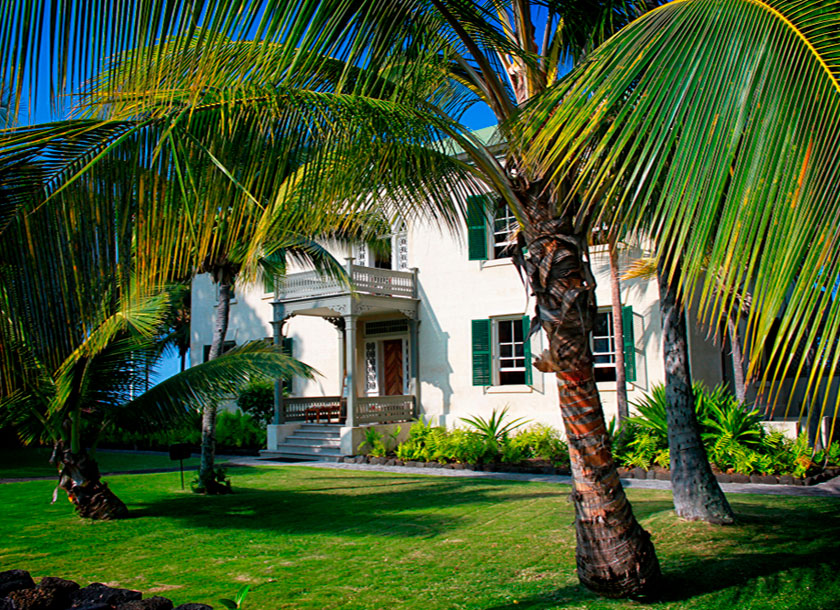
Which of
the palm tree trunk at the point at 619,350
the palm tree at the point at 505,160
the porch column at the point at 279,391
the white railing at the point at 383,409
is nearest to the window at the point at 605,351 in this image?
the palm tree trunk at the point at 619,350

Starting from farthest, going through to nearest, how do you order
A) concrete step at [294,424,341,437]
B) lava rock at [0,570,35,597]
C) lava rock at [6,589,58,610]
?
concrete step at [294,424,341,437] < lava rock at [0,570,35,597] < lava rock at [6,589,58,610]

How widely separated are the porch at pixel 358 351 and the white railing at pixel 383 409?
0.08 feet

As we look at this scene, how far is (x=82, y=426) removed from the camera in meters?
9.37

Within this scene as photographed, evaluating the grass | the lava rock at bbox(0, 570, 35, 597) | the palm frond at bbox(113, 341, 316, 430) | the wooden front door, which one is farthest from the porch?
the lava rock at bbox(0, 570, 35, 597)

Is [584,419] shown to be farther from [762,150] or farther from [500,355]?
[500,355]

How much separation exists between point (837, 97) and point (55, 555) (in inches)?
317

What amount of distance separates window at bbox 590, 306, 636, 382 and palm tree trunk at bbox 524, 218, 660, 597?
10031 mm

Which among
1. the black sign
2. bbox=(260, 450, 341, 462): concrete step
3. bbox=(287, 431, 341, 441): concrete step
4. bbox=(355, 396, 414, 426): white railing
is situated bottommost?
bbox=(260, 450, 341, 462): concrete step

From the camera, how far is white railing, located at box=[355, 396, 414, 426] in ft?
57.8

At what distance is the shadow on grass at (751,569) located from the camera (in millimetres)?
5301

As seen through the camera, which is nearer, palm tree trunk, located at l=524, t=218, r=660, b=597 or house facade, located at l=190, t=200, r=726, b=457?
palm tree trunk, located at l=524, t=218, r=660, b=597

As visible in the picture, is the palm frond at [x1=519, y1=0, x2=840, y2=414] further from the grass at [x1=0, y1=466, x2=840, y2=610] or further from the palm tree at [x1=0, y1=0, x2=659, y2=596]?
the grass at [x1=0, y1=466, x2=840, y2=610]

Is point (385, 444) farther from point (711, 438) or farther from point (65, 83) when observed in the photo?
point (65, 83)

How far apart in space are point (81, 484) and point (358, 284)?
31.5ft
